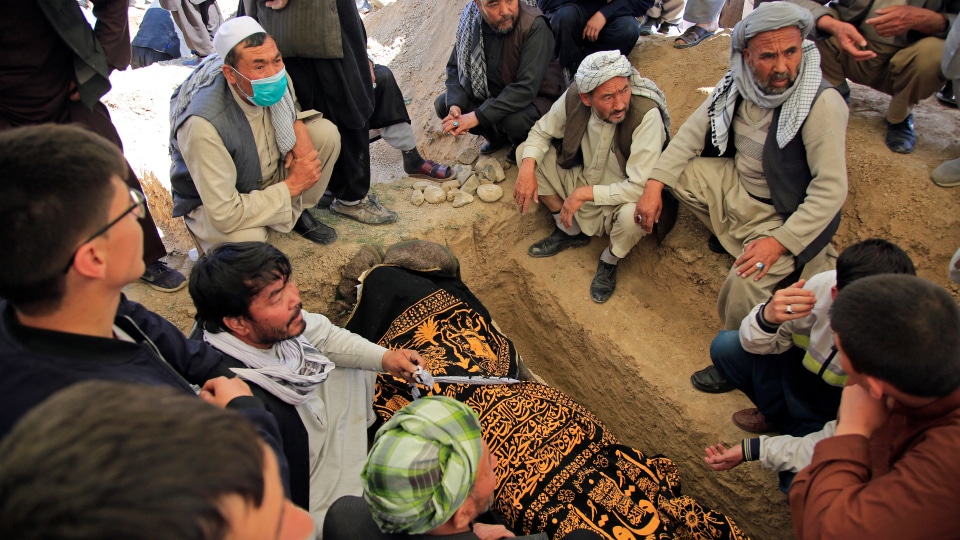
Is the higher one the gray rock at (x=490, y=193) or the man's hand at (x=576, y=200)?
the man's hand at (x=576, y=200)

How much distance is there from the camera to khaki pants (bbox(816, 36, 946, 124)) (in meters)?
3.31

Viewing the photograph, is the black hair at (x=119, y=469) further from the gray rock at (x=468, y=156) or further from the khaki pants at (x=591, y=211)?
the gray rock at (x=468, y=156)

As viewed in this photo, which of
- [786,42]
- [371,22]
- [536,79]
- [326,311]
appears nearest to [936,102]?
[786,42]

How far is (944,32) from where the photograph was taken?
3312mm

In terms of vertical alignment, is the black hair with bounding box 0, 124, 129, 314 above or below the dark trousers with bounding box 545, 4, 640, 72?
above

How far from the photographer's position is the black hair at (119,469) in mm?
700

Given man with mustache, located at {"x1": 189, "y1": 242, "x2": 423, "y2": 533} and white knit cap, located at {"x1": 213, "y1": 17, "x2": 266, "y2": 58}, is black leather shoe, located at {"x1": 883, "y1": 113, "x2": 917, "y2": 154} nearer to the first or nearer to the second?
man with mustache, located at {"x1": 189, "y1": 242, "x2": 423, "y2": 533}

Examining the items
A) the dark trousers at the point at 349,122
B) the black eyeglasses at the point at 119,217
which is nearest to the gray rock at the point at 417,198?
the dark trousers at the point at 349,122

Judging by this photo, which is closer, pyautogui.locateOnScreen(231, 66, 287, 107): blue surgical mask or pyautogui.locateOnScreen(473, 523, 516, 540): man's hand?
pyautogui.locateOnScreen(473, 523, 516, 540): man's hand

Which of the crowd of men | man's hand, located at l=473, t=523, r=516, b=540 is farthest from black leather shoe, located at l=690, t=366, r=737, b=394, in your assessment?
man's hand, located at l=473, t=523, r=516, b=540

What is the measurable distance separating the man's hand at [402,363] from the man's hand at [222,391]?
0.84 m

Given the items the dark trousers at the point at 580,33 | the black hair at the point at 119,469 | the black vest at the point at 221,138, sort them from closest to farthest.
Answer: the black hair at the point at 119,469
the black vest at the point at 221,138
the dark trousers at the point at 580,33

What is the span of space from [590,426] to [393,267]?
135 centimetres

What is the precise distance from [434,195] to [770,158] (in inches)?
89.1
